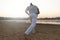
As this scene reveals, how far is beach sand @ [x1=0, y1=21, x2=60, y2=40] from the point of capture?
4.73 feet

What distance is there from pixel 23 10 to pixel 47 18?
24 cm

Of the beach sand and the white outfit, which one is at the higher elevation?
the white outfit

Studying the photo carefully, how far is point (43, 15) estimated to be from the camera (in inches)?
62.4

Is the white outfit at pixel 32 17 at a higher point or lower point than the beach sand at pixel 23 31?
higher

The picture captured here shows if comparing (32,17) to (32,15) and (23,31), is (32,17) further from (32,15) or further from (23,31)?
(23,31)

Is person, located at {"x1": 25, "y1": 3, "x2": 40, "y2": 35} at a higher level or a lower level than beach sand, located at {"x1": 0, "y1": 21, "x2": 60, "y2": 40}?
higher

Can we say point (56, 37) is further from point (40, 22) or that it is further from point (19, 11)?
point (19, 11)

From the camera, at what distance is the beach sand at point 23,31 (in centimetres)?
144

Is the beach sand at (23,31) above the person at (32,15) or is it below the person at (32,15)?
below

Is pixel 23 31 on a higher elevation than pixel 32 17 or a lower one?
lower

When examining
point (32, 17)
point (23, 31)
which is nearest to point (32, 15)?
point (32, 17)

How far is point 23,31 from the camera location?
1.50 meters

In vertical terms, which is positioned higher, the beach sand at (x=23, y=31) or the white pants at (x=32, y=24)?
the white pants at (x=32, y=24)

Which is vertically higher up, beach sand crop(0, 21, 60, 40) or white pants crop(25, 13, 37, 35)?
white pants crop(25, 13, 37, 35)
